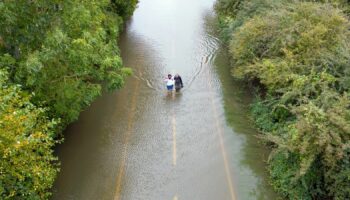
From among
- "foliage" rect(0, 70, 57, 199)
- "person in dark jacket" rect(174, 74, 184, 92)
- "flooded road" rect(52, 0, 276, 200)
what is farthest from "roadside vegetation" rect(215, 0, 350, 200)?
"foliage" rect(0, 70, 57, 199)

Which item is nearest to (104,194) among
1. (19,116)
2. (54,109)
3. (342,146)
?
(54,109)

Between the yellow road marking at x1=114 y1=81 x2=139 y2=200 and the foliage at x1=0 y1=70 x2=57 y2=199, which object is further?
the yellow road marking at x1=114 y1=81 x2=139 y2=200

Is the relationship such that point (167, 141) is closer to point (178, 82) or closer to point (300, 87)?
point (178, 82)

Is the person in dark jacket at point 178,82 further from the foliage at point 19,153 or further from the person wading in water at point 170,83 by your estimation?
the foliage at point 19,153

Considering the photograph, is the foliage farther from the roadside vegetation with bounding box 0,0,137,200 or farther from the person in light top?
the person in light top

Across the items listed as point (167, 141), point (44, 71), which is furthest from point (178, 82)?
point (44, 71)

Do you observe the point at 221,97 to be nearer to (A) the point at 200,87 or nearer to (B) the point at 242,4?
(A) the point at 200,87

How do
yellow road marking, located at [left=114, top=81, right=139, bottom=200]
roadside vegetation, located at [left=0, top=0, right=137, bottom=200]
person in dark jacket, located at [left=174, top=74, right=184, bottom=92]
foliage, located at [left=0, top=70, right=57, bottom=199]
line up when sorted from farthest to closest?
1. person in dark jacket, located at [left=174, top=74, right=184, bottom=92]
2. yellow road marking, located at [left=114, top=81, right=139, bottom=200]
3. roadside vegetation, located at [left=0, top=0, right=137, bottom=200]
4. foliage, located at [left=0, top=70, right=57, bottom=199]

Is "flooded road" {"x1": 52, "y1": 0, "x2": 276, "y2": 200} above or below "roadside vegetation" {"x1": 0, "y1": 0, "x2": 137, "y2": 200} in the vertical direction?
below
